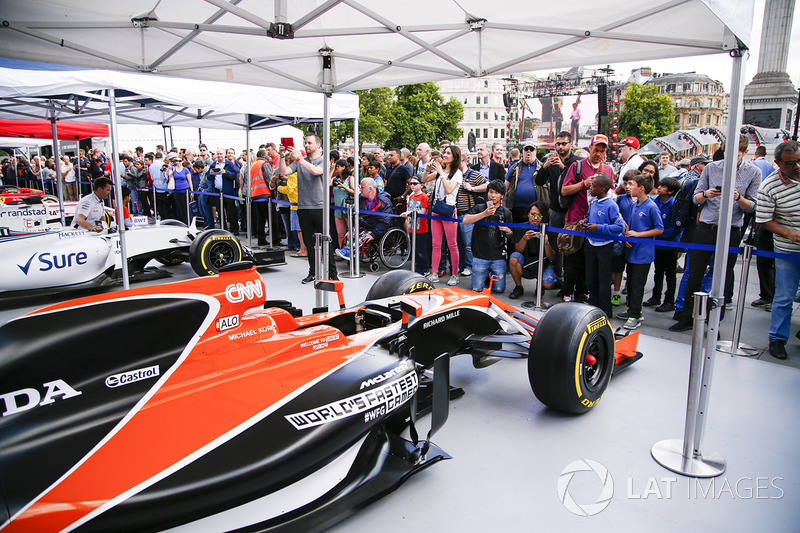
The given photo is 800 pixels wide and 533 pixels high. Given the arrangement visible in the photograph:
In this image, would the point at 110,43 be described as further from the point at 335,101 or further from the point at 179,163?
the point at 179,163

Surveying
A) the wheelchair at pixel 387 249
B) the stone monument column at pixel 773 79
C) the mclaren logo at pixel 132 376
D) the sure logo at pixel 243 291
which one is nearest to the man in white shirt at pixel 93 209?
the wheelchair at pixel 387 249

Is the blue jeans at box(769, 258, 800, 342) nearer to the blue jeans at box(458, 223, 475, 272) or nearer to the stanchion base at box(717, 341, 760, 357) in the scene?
the stanchion base at box(717, 341, 760, 357)

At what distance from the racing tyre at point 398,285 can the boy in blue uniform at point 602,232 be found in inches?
91.1

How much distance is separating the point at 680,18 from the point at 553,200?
3.26m

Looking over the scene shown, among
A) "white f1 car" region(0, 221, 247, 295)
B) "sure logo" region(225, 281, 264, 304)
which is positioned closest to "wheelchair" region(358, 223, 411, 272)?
"white f1 car" region(0, 221, 247, 295)

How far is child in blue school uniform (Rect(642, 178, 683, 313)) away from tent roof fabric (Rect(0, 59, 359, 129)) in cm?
487

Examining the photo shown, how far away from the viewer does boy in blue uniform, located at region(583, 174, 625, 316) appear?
571cm

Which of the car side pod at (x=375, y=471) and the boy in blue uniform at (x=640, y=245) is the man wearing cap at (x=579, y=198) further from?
the car side pod at (x=375, y=471)

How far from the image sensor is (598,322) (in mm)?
3709

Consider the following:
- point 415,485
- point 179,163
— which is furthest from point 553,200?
point 179,163

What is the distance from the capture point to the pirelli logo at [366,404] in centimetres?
249

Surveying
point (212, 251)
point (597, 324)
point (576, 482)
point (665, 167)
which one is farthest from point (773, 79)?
point (576, 482)

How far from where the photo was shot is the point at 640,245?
19.1 ft

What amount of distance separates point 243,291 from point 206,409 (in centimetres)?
87
